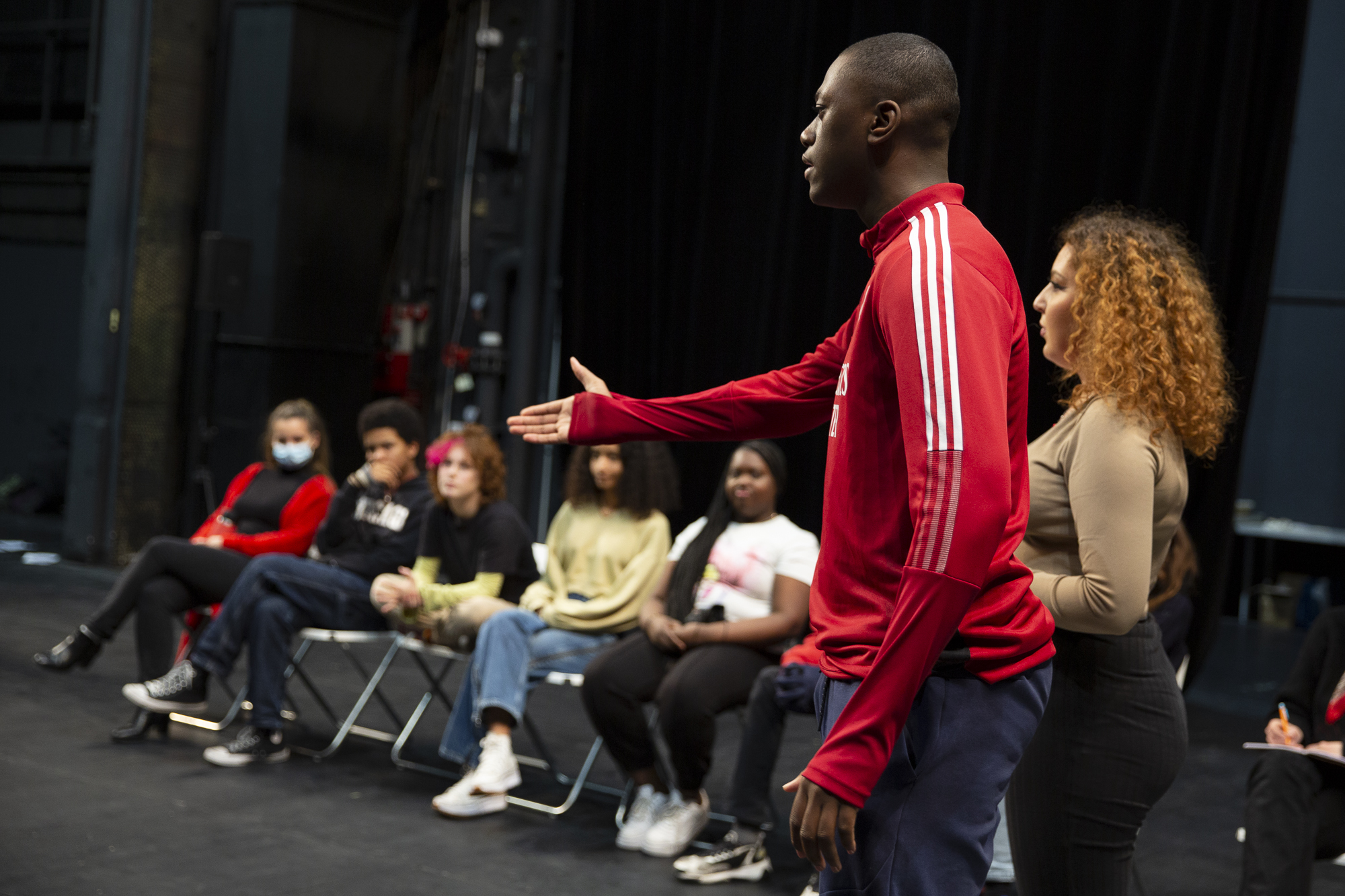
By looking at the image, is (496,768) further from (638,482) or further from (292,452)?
(292,452)

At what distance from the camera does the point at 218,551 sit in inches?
186

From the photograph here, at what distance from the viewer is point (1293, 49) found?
18.2ft

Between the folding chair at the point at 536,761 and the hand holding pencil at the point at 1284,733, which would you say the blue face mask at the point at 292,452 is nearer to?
the folding chair at the point at 536,761

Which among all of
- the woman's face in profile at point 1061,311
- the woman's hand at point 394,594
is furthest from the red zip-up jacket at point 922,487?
the woman's hand at point 394,594

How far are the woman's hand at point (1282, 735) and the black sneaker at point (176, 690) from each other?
126 inches

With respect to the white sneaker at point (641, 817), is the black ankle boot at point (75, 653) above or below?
above

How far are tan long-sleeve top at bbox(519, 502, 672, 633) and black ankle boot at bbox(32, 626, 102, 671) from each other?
1518mm

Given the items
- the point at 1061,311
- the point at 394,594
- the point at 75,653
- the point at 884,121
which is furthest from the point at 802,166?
the point at 884,121

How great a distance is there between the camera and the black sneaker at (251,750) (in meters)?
4.29

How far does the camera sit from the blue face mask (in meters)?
4.94

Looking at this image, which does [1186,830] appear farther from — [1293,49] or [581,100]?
[581,100]

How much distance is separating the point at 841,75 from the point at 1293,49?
4.94 meters

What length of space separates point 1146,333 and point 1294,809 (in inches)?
57.8

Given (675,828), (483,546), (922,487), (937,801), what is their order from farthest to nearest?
(483,546) < (675,828) < (937,801) < (922,487)
